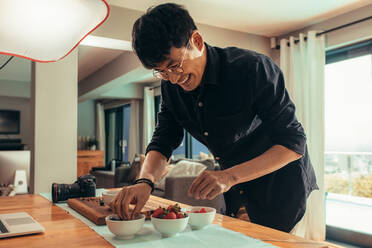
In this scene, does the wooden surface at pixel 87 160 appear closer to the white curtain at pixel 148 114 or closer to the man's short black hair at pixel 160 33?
the white curtain at pixel 148 114

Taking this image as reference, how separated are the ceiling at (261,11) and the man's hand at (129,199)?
262 centimetres

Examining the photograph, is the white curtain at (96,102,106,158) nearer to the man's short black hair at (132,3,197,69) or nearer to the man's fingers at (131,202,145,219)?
the man's fingers at (131,202,145,219)

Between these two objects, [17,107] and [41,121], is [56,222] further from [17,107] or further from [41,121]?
[17,107]

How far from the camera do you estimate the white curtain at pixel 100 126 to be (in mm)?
9680

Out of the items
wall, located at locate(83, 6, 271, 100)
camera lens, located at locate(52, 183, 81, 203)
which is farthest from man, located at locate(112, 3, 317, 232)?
wall, located at locate(83, 6, 271, 100)

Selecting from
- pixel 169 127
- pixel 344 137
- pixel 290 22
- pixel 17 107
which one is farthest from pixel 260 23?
pixel 17 107

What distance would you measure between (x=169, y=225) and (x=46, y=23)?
0.86 meters

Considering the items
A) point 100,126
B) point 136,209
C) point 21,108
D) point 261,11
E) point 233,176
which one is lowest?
point 136,209

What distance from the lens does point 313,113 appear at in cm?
378

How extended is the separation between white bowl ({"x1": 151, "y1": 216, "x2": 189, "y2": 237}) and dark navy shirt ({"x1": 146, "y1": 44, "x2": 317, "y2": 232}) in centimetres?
44

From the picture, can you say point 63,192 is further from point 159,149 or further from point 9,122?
point 9,122

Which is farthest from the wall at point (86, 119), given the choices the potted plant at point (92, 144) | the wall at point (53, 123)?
the wall at point (53, 123)

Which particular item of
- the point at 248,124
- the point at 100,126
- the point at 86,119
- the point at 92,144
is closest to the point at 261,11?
the point at 248,124

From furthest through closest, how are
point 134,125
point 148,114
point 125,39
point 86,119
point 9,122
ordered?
point 86,119 → point 9,122 → point 134,125 → point 148,114 → point 125,39
